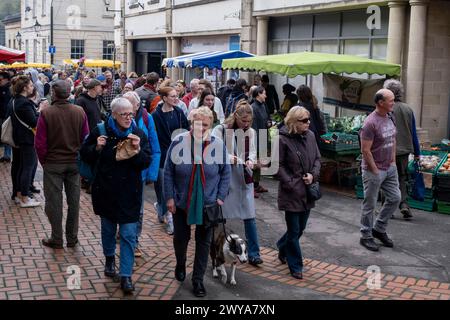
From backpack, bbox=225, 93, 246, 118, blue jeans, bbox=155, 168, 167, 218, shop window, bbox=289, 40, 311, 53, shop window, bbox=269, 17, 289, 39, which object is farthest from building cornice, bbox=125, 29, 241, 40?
blue jeans, bbox=155, 168, 167, 218

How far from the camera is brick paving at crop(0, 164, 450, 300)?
5762mm

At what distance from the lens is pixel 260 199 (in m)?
10.2

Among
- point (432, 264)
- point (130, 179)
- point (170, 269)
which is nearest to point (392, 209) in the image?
point (432, 264)

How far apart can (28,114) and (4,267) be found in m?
3.12

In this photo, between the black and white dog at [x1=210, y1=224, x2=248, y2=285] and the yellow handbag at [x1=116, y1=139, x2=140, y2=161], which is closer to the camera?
the yellow handbag at [x1=116, y1=139, x2=140, y2=161]

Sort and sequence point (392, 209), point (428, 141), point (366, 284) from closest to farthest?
point (366, 284) < point (392, 209) < point (428, 141)

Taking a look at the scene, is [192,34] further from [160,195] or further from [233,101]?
[160,195]

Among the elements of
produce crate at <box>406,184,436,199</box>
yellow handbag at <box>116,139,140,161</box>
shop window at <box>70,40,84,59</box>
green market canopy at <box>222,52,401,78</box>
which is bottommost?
produce crate at <box>406,184,436,199</box>

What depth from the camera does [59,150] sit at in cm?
693

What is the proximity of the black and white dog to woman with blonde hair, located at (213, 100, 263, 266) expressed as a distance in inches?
15.7

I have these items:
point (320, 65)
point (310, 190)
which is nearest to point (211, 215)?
point (310, 190)

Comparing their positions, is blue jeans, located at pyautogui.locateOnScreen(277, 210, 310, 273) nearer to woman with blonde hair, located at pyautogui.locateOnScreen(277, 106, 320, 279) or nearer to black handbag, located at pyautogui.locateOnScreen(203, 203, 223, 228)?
woman with blonde hair, located at pyautogui.locateOnScreen(277, 106, 320, 279)

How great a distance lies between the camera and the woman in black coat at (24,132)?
29.0ft

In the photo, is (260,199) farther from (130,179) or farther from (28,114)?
(130,179)
